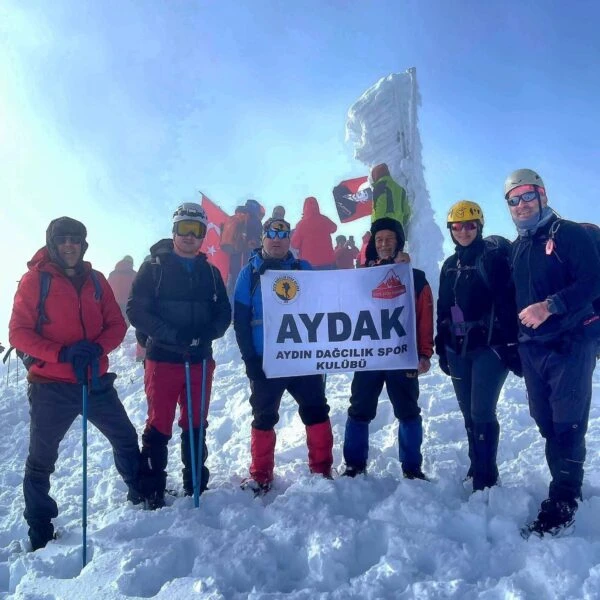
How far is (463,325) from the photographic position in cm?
463

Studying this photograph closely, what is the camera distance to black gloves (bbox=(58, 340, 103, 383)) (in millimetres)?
4363

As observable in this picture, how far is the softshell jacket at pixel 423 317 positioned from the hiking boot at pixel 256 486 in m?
2.18

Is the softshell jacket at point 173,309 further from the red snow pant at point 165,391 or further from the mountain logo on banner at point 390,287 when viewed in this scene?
the mountain logo on banner at point 390,287

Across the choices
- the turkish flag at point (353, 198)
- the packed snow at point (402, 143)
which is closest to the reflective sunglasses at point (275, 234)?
the turkish flag at point (353, 198)

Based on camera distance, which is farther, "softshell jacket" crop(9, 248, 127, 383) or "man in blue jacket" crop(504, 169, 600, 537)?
"softshell jacket" crop(9, 248, 127, 383)

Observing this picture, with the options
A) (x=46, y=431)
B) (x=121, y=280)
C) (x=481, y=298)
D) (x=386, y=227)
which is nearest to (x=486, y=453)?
(x=481, y=298)

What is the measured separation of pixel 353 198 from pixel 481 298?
1156 centimetres

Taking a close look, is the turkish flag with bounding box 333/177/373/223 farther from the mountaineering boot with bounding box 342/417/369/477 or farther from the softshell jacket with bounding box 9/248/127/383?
the softshell jacket with bounding box 9/248/127/383

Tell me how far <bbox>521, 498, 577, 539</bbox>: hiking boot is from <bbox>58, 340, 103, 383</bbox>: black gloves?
4.10 metres

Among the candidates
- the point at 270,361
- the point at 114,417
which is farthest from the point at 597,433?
the point at 114,417

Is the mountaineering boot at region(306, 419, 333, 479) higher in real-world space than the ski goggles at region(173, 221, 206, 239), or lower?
lower

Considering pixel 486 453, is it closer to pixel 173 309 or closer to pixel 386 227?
pixel 386 227

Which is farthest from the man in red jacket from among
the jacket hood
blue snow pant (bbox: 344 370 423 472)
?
the jacket hood

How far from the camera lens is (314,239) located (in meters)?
12.0
